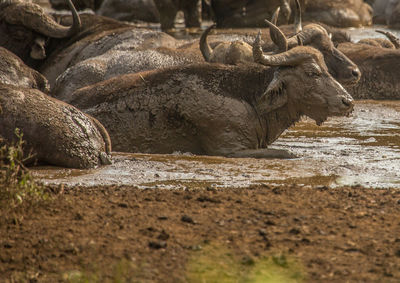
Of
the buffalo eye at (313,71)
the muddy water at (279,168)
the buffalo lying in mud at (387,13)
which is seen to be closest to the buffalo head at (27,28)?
the muddy water at (279,168)

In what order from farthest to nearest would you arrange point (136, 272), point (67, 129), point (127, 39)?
point (127, 39), point (67, 129), point (136, 272)

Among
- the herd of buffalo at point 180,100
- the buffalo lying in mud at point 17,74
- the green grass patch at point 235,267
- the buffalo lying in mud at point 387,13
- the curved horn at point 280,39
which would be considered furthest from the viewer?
the buffalo lying in mud at point 387,13

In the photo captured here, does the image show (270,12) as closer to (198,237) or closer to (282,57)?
(282,57)

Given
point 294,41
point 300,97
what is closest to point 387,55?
point 294,41

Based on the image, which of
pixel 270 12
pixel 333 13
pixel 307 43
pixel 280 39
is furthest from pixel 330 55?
pixel 333 13

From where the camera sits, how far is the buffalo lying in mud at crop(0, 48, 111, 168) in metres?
7.55

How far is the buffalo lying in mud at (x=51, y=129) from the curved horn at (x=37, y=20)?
6.29 meters

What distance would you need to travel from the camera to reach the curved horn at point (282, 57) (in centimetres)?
897

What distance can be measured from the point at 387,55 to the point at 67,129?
8.48 meters

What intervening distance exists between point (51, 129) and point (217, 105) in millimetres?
2035

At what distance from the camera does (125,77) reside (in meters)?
9.60

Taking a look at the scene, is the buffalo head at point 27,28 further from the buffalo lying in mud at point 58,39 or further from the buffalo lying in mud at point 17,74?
the buffalo lying in mud at point 17,74

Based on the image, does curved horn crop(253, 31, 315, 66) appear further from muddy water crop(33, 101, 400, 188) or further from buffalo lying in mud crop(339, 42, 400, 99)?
buffalo lying in mud crop(339, 42, 400, 99)

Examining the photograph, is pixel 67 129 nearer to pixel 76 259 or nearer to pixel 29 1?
pixel 76 259
